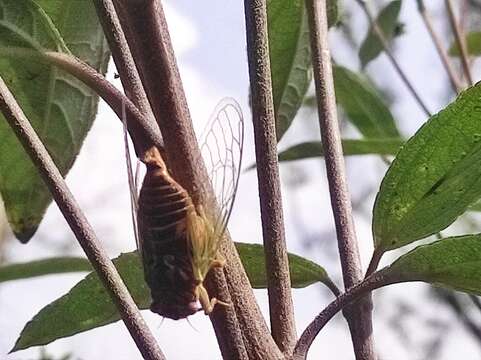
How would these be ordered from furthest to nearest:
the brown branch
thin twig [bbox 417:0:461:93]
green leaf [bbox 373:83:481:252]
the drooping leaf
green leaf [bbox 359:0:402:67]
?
the drooping leaf → green leaf [bbox 359:0:402:67] → thin twig [bbox 417:0:461:93] → green leaf [bbox 373:83:481:252] → the brown branch

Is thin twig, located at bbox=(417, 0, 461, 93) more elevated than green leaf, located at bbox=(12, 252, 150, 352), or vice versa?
thin twig, located at bbox=(417, 0, 461, 93)

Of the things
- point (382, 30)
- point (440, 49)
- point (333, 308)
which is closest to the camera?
point (333, 308)

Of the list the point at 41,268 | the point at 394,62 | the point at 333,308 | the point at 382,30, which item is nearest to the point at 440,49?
the point at 394,62

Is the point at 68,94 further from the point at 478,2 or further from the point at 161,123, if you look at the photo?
the point at 478,2

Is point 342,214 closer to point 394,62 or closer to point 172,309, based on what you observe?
point 172,309

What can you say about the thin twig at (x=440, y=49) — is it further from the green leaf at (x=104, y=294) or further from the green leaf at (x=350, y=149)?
the green leaf at (x=104, y=294)

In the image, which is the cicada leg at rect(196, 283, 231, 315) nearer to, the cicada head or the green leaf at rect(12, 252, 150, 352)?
the cicada head

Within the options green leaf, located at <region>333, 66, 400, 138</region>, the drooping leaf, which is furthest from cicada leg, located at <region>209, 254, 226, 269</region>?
A: the drooping leaf
